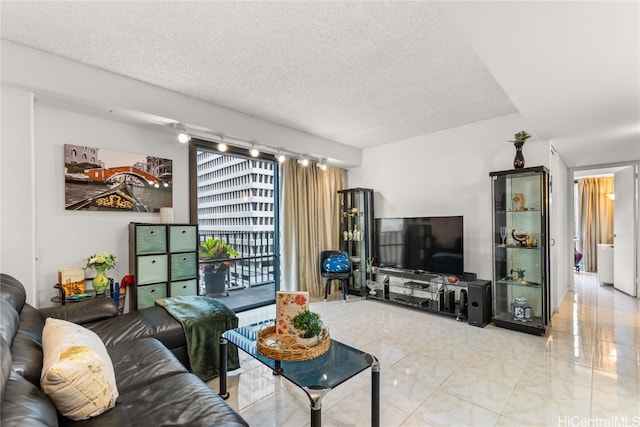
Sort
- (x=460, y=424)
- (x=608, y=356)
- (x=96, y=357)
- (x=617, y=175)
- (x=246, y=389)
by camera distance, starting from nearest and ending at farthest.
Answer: (x=96, y=357) < (x=460, y=424) < (x=246, y=389) < (x=608, y=356) < (x=617, y=175)

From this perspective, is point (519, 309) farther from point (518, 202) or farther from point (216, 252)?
point (216, 252)

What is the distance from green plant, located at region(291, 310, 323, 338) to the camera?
182 cm

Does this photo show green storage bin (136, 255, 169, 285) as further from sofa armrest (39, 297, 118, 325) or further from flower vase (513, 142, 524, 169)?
flower vase (513, 142, 524, 169)

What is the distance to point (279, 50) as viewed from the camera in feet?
7.63

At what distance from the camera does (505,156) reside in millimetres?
3768

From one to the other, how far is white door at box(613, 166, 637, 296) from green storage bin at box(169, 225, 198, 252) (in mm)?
6699

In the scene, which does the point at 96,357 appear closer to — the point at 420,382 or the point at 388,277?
the point at 420,382

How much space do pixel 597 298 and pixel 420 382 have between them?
14.2 ft

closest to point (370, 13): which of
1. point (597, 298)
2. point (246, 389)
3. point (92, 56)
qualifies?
point (92, 56)

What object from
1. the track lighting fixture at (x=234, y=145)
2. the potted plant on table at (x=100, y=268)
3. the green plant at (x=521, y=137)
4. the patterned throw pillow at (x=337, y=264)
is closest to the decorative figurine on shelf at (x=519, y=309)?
the green plant at (x=521, y=137)

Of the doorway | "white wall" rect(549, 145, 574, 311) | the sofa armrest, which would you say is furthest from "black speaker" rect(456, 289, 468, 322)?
the sofa armrest

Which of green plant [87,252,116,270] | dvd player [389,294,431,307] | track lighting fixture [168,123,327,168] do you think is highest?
track lighting fixture [168,123,327,168]

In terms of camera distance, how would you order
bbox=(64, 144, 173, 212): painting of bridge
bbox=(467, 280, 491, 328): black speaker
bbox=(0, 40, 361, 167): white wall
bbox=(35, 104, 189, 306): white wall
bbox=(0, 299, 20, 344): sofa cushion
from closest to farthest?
bbox=(0, 299, 20, 344): sofa cushion
bbox=(0, 40, 361, 167): white wall
bbox=(35, 104, 189, 306): white wall
bbox=(64, 144, 173, 212): painting of bridge
bbox=(467, 280, 491, 328): black speaker

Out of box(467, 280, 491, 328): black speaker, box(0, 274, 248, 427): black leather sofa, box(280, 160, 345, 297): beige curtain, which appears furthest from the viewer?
box(280, 160, 345, 297): beige curtain
